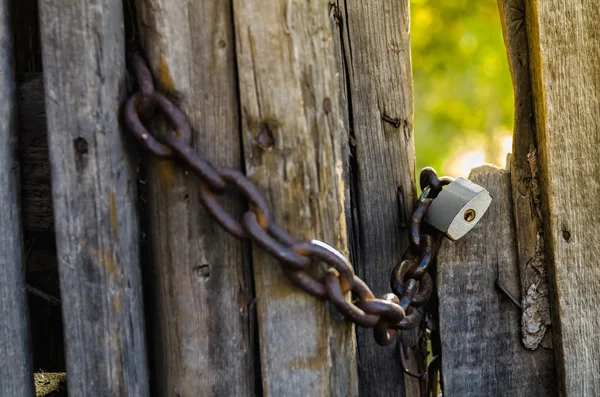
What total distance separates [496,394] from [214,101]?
1.21 m

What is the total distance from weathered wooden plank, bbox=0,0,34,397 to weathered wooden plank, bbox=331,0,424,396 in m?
0.87

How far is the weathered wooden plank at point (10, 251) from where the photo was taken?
1.59m

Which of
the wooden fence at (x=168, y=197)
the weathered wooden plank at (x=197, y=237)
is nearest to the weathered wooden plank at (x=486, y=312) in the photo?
the wooden fence at (x=168, y=197)

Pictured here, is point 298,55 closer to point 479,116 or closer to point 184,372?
point 184,372

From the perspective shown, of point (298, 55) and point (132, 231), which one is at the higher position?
point (298, 55)

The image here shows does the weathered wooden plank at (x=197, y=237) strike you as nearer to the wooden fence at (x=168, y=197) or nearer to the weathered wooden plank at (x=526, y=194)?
the wooden fence at (x=168, y=197)

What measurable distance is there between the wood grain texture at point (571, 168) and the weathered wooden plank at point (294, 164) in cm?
71

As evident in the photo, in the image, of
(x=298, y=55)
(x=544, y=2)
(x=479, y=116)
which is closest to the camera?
(x=298, y=55)

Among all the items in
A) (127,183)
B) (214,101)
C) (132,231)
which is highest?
(214,101)

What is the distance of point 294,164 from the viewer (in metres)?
1.54

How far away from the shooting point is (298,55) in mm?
1513

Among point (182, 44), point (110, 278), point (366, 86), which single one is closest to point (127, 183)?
point (110, 278)

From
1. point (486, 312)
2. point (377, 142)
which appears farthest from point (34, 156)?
point (486, 312)

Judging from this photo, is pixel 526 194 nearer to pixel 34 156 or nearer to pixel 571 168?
pixel 571 168
